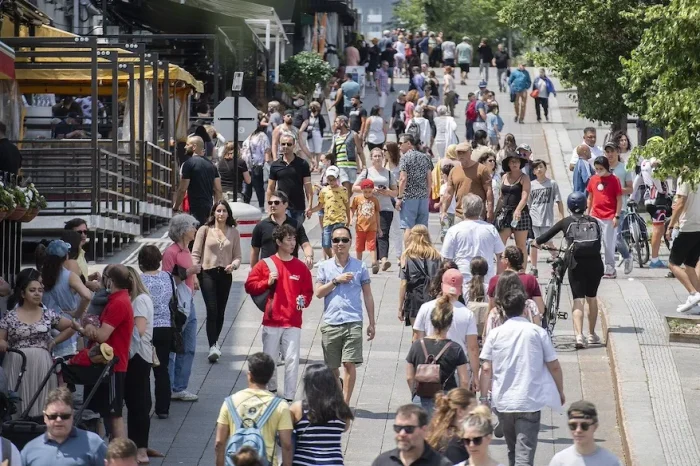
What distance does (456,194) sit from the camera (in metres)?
18.6

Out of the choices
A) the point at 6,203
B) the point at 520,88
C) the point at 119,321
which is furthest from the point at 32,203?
the point at 520,88

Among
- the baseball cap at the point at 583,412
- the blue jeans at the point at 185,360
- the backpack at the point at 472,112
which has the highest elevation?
the backpack at the point at 472,112

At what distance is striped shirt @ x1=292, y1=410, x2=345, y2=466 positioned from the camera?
355 inches

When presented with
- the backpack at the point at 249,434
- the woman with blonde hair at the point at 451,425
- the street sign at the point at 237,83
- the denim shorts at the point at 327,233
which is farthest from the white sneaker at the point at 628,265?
the backpack at the point at 249,434

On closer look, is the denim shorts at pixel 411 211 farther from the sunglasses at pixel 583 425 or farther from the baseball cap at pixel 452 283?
the sunglasses at pixel 583 425

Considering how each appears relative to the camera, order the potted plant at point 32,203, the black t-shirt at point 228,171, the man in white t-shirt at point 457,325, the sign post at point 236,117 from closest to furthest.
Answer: the man in white t-shirt at point 457,325 < the potted plant at point 32,203 < the sign post at point 236,117 < the black t-shirt at point 228,171

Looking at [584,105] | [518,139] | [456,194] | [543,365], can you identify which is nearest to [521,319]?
[543,365]

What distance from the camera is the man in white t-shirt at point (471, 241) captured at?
14297 mm

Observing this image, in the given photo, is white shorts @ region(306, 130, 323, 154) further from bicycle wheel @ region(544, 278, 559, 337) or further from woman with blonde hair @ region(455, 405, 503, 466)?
woman with blonde hair @ region(455, 405, 503, 466)

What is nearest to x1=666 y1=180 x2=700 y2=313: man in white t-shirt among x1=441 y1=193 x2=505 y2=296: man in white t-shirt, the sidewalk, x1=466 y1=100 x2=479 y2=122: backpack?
the sidewalk

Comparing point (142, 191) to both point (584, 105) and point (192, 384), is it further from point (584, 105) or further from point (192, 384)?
point (192, 384)

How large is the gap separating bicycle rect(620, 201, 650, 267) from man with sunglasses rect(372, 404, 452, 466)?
1253 centimetres

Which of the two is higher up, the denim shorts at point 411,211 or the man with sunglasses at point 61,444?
the denim shorts at point 411,211

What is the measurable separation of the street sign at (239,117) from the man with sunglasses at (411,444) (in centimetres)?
1770
